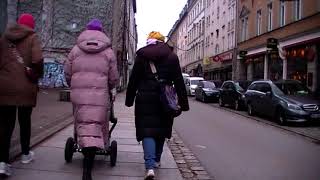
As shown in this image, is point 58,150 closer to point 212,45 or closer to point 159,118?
point 159,118

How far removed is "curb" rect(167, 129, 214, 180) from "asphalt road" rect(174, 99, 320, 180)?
0.15 m

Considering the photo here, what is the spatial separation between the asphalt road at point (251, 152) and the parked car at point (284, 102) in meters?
1.14

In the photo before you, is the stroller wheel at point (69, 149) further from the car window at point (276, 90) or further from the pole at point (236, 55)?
the pole at point (236, 55)

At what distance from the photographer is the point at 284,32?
1213 inches

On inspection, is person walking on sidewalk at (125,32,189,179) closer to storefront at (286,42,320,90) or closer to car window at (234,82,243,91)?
car window at (234,82,243,91)

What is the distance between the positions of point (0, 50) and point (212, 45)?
5272 cm

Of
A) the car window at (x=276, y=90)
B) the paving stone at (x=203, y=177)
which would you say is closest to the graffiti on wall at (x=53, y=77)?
the car window at (x=276, y=90)

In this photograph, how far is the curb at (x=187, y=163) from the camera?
24.1 feet

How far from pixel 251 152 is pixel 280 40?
73.5 ft

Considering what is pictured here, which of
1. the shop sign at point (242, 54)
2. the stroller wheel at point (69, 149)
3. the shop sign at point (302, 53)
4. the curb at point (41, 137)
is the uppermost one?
the shop sign at point (242, 54)

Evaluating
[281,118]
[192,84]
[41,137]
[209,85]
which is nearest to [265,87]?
[281,118]

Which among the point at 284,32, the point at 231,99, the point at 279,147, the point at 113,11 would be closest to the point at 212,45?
the point at 113,11

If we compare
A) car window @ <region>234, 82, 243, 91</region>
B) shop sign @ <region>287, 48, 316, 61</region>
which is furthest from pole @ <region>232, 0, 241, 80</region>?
car window @ <region>234, 82, 243, 91</region>

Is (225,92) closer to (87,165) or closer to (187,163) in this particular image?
(187,163)
